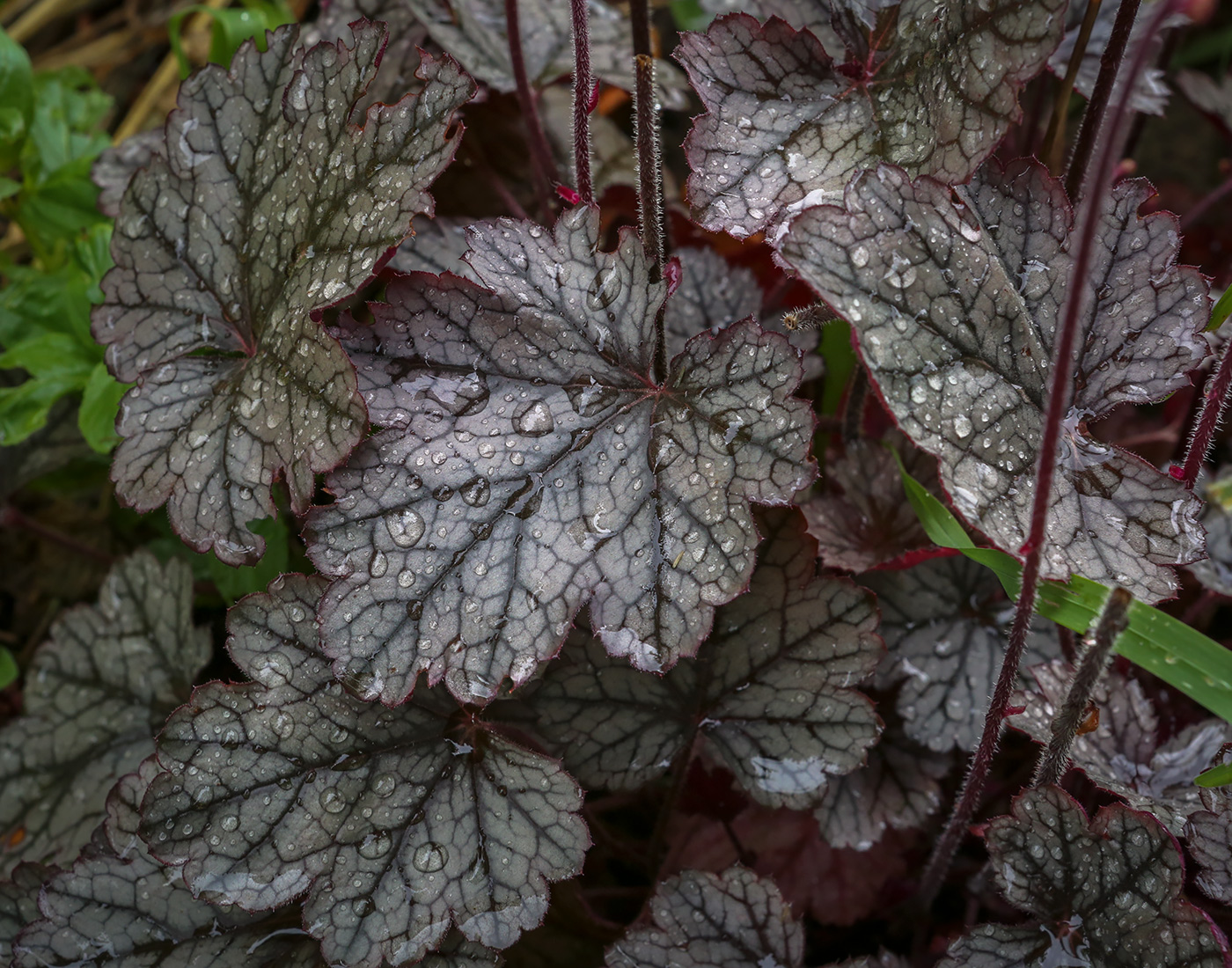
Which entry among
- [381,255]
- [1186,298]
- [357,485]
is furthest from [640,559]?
[1186,298]

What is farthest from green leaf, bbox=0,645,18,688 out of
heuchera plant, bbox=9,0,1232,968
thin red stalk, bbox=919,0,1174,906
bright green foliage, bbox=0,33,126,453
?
thin red stalk, bbox=919,0,1174,906

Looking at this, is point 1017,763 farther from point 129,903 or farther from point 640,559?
point 129,903

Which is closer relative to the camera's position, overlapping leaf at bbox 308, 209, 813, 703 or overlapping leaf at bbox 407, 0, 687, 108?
overlapping leaf at bbox 308, 209, 813, 703

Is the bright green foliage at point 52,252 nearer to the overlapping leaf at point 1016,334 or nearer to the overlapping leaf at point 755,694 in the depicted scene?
the overlapping leaf at point 755,694

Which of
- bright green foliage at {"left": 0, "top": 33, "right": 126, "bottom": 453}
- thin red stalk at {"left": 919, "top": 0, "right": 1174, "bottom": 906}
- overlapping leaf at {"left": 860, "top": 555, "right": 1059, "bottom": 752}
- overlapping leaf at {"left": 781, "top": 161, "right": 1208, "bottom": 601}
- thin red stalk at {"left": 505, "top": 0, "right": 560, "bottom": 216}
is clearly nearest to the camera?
thin red stalk at {"left": 919, "top": 0, "right": 1174, "bottom": 906}

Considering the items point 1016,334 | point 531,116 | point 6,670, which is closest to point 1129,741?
point 1016,334

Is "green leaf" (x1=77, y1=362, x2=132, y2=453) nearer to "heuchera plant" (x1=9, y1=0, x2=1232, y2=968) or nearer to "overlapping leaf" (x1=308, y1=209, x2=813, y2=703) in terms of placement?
"heuchera plant" (x1=9, y1=0, x2=1232, y2=968)

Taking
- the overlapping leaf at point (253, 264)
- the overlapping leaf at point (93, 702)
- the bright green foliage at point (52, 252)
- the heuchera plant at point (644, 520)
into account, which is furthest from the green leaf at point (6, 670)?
the overlapping leaf at point (253, 264)

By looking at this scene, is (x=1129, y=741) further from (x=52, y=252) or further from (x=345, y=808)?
(x=52, y=252)
